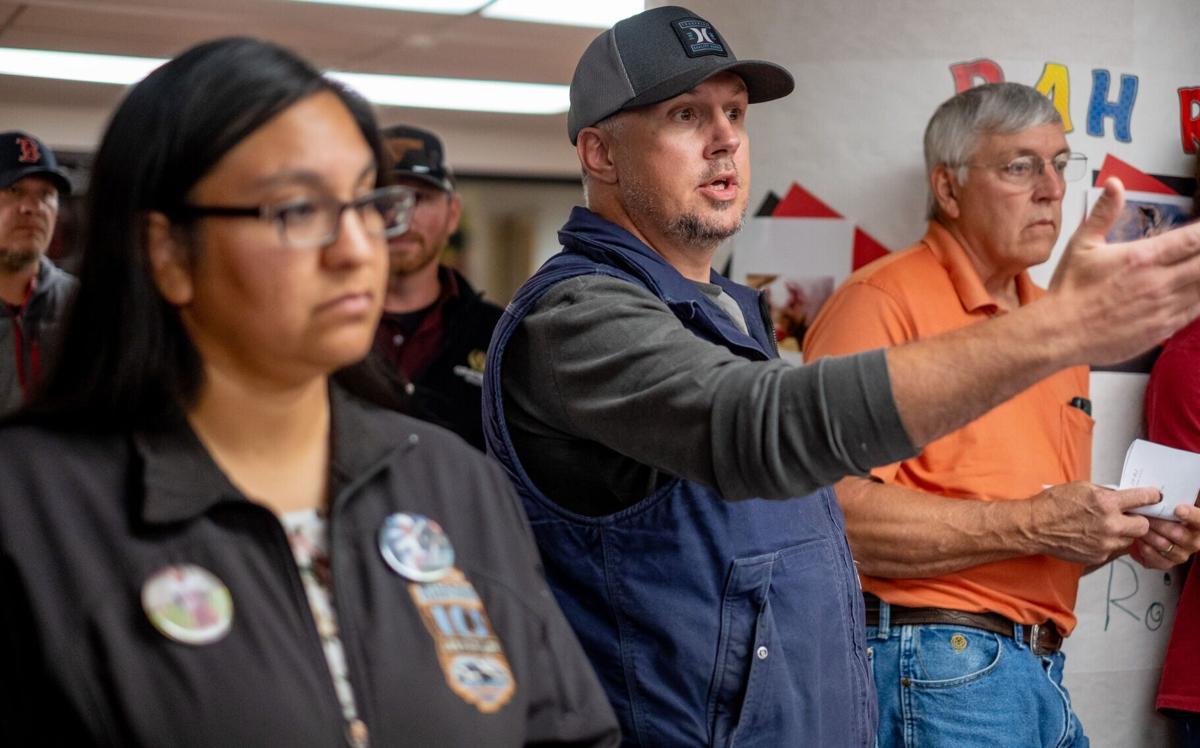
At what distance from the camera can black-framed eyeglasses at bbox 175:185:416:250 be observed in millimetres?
1392

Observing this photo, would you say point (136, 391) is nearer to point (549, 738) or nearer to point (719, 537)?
point (549, 738)

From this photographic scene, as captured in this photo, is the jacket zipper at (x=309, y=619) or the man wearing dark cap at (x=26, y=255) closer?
the jacket zipper at (x=309, y=619)

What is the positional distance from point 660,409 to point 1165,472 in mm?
1483

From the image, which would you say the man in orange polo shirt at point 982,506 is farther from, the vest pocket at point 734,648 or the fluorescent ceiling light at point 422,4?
the fluorescent ceiling light at point 422,4

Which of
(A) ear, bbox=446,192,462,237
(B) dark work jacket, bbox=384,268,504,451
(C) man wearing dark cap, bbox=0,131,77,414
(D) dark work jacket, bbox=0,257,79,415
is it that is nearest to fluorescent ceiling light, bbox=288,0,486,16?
(C) man wearing dark cap, bbox=0,131,77,414

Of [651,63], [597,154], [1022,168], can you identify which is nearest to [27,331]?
[597,154]

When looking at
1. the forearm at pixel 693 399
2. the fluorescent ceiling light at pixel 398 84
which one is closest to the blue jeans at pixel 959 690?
the forearm at pixel 693 399

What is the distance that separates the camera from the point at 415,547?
1.50 m

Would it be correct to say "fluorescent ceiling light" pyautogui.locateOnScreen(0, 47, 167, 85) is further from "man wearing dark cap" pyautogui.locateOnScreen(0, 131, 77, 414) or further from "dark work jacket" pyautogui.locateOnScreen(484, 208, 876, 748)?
"dark work jacket" pyautogui.locateOnScreen(484, 208, 876, 748)

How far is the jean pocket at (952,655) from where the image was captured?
268 cm

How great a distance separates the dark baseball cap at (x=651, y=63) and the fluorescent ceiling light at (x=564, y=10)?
185 inches

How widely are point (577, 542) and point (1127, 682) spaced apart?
1881mm

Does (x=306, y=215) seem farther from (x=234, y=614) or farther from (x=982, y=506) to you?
(x=982, y=506)

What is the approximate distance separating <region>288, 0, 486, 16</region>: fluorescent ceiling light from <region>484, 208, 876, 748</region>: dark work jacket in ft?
16.7
